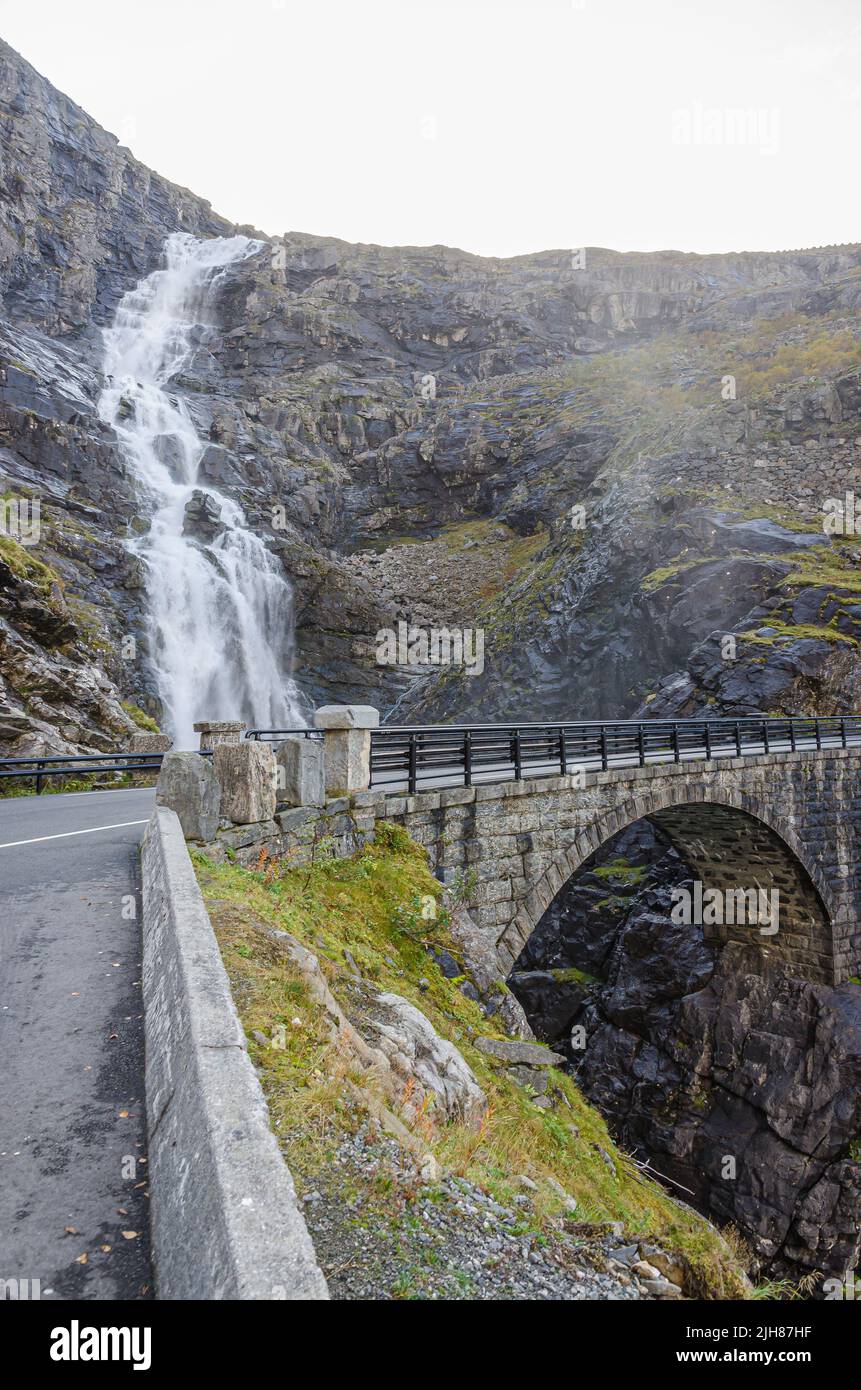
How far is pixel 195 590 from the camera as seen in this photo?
117 feet

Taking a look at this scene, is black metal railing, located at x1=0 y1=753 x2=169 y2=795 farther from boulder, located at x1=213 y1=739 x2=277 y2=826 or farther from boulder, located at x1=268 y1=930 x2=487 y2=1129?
boulder, located at x1=268 y1=930 x2=487 y2=1129

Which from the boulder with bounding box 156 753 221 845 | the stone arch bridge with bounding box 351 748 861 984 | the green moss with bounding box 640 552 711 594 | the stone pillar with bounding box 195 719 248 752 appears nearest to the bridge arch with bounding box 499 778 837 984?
the stone arch bridge with bounding box 351 748 861 984

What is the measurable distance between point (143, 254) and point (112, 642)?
61745 mm

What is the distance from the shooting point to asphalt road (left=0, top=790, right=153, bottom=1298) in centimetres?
232

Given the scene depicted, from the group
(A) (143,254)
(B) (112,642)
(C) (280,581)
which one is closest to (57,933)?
(B) (112,642)

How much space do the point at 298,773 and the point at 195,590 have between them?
29.9 meters

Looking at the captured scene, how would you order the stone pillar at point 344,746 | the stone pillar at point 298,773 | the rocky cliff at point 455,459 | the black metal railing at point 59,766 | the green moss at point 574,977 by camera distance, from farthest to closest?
the rocky cliff at point 455,459 < the green moss at point 574,977 < the black metal railing at point 59,766 < the stone pillar at point 344,746 < the stone pillar at point 298,773

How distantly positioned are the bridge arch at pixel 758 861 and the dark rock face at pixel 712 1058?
2.42 feet


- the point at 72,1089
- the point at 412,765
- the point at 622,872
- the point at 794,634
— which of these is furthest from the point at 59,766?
the point at 794,634

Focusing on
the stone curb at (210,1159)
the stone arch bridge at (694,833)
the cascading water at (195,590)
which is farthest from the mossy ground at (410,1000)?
the cascading water at (195,590)

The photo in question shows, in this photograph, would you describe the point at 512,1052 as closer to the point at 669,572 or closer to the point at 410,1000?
the point at 410,1000

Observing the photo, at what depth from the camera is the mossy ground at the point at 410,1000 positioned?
3525 millimetres

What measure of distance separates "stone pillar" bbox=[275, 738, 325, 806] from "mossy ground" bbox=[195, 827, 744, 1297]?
89 centimetres

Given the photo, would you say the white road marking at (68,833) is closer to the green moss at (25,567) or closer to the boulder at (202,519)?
the green moss at (25,567)
